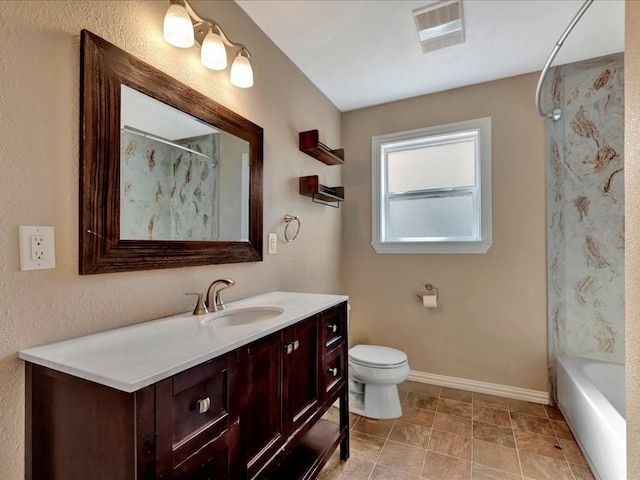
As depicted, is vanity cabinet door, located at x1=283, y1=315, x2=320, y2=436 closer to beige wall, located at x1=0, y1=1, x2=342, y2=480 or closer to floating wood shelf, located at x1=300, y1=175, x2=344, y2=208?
beige wall, located at x1=0, y1=1, x2=342, y2=480

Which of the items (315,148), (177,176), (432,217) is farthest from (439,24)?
(177,176)

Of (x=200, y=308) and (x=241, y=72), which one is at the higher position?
(x=241, y=72)

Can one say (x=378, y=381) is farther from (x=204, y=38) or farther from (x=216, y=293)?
(x=204, y=38)

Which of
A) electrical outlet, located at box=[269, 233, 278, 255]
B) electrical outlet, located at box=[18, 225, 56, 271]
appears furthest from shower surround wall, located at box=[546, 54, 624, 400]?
electrical outlet, located at box=[18, 225, 56, 271]

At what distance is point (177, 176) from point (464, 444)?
82.2 inches

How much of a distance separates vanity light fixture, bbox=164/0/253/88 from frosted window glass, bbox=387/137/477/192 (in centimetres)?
162

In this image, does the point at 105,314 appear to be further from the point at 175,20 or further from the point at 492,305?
the point at 492,305

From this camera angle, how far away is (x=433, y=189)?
8.62ft

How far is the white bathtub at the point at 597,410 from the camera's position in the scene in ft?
4.38

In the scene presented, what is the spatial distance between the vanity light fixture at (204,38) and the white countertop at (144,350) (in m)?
1.10

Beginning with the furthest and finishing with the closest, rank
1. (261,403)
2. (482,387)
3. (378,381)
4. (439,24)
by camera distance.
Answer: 1. (482,387)
2. (378,381)
3. (439,24)
4. (261,403)

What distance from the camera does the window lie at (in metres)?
2.42

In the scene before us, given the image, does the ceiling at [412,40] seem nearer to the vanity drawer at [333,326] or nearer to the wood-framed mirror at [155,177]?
the wood-framed mirror at [155,177]

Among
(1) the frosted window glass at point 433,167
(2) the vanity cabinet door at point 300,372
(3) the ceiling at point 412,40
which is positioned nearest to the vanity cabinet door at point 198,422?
(2) the vanity cabinet door at point 300,372
